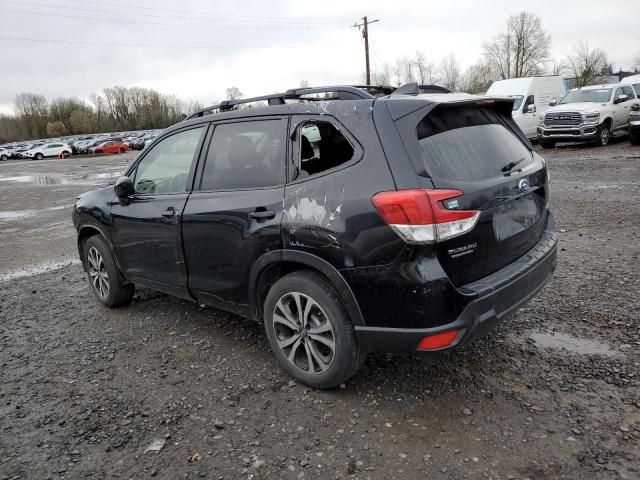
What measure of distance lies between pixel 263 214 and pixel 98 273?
8.54 ft

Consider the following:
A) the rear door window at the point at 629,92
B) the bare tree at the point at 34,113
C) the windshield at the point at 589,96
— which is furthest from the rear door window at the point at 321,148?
the bare tree at the point at 34,113

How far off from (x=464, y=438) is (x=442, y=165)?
1463 millimetres

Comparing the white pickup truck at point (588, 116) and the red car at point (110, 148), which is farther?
the red car at point (110, 148)

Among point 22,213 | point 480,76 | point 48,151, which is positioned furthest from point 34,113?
point 22,213

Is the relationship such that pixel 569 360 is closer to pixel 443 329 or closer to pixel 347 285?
pixel 443 329

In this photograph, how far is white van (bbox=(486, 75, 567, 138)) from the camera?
18.5 metres

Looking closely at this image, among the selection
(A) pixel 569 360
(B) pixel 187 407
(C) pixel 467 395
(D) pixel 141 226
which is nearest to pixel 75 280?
(D) pixel 141 226

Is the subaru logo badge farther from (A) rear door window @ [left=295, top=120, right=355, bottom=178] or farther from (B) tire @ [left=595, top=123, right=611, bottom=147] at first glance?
(B) tire @ [left=595, top=123, right=611, bottom=147]

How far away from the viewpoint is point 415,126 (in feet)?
9.26

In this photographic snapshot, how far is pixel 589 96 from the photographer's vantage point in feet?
57.1

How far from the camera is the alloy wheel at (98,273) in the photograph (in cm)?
495

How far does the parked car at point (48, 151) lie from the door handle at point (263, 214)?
2164 inches

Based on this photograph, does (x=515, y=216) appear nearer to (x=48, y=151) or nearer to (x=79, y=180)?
(x=79, y=180)

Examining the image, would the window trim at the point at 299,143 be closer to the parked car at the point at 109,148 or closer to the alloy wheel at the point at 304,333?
the alloy wheel at the point at 304,333
